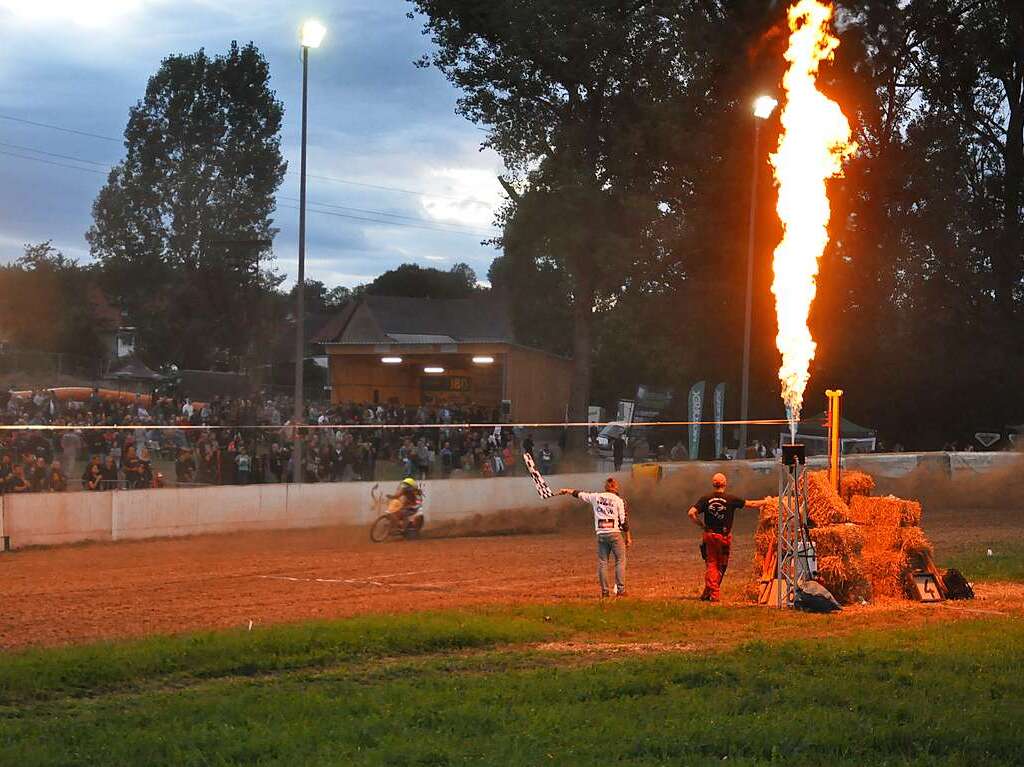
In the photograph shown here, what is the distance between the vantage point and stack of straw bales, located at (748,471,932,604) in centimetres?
1766

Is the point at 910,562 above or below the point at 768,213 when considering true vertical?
below

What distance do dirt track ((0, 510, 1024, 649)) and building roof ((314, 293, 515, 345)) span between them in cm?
5188

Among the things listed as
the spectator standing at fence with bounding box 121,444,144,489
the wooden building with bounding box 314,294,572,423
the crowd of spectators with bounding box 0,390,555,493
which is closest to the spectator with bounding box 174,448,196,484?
the crowd of spectators with bounding box 0,390,555,493

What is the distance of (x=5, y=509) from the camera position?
24625mm

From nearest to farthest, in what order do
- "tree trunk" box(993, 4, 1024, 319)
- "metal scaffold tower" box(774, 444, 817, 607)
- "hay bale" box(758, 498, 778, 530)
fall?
"metal scaffold tower" box(774, 444, 817, 607) < "hay bale" box(758, 498, 778, 530) < "tree trunk" box(993, 4, 1024, 319)

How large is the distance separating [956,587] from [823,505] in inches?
91.6

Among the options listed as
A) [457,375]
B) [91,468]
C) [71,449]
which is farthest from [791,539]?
[457,375]

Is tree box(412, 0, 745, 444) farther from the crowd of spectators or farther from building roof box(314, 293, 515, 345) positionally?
building roof box(314, 293, 515, 345)

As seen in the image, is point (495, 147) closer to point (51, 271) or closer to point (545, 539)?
point (545, 539)

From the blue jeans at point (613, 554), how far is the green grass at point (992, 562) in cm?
641

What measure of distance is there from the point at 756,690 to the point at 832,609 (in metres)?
6.36

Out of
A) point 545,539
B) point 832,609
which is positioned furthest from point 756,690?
point 545,539

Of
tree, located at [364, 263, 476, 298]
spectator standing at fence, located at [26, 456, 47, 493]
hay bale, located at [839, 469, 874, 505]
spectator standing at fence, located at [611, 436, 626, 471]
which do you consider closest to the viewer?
hay bale, located at [839, 469, 874, 505]

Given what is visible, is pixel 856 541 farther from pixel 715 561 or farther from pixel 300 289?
pixel 300 289
